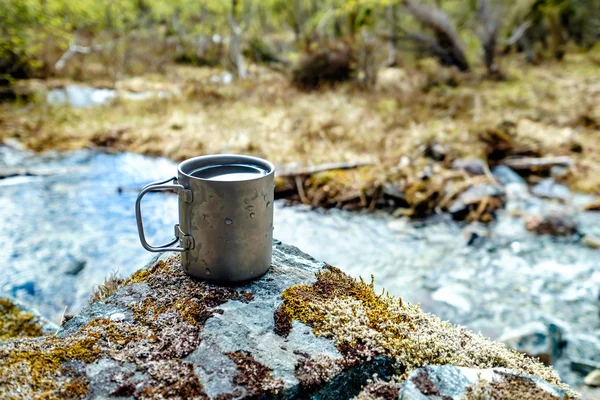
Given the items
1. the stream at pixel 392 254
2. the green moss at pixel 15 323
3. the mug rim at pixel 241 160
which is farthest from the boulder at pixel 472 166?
the green moss at pixel 15 323

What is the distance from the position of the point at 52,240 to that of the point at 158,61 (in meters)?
15.1

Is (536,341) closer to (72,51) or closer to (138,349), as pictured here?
(138,349)

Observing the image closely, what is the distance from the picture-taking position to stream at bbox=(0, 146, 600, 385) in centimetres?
480

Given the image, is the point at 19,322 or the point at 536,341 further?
the point at 536,341

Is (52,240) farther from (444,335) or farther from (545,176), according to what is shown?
(545,176)

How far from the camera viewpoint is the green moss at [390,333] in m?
1.73

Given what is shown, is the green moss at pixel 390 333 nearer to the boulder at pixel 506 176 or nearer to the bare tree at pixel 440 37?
the boulder at pixel 506 176

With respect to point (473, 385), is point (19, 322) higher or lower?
lower

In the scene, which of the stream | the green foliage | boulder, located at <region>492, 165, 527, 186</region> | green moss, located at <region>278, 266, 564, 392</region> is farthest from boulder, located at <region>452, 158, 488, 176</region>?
the green foliage

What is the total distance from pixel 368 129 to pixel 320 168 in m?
2.83

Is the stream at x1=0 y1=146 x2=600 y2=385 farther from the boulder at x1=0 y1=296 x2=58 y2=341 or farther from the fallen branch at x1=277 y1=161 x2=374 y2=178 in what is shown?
the boulder at x1=0 y1=296 x2=58 y2=341

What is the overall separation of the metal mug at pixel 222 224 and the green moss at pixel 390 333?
0.27m

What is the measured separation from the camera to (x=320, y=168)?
26.8ft

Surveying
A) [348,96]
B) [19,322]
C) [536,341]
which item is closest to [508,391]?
[536,341]
